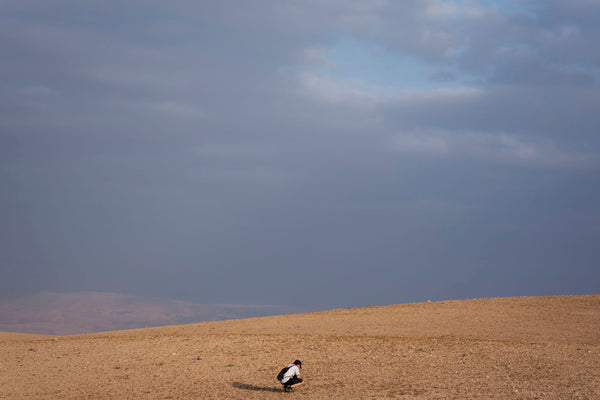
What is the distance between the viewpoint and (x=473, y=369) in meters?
15.9

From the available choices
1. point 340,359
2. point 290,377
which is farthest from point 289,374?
point 340,359

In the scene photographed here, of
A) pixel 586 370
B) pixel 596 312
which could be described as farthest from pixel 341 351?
pixel 596 312

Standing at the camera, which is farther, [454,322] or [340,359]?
[454,322]

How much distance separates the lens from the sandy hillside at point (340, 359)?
1434 centimetres

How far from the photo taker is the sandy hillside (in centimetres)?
1434

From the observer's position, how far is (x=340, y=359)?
17797mm

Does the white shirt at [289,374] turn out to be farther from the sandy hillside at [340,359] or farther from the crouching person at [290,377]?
the sandy hillside at [340,359]

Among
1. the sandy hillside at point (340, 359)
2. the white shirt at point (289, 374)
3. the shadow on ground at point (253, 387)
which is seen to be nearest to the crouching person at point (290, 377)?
the white shirt at point (289, 374)

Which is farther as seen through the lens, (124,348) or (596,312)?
(596,312)

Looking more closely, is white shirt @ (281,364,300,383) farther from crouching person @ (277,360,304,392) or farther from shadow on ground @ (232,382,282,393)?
shadow on ground @ (232,382,282,393)

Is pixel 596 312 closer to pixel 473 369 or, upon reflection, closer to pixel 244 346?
pixel 473 369

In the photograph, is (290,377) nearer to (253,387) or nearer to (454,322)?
(253,387)

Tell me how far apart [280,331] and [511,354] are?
9.89 m

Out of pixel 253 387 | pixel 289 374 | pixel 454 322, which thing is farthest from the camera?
pixel 454 322
